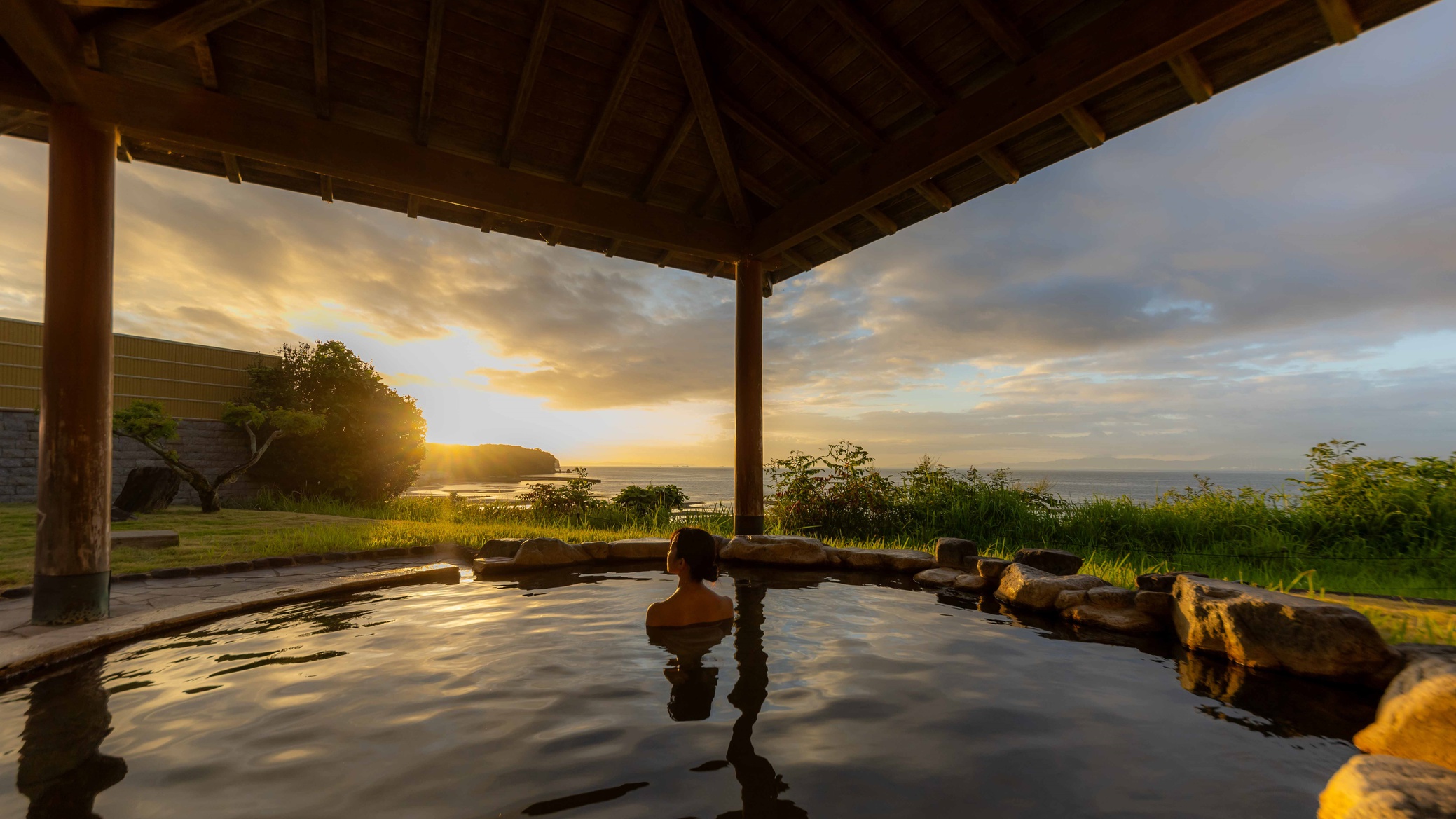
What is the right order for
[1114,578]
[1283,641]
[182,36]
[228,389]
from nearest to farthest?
[1283,641] → [182,36] → [1114,578] → [228,389]

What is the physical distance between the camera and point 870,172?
596cm

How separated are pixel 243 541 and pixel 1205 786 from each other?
10.1 metres

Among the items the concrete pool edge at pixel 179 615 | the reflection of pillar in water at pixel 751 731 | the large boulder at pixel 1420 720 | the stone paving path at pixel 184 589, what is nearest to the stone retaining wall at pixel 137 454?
the stone paving path at pixel 184 589

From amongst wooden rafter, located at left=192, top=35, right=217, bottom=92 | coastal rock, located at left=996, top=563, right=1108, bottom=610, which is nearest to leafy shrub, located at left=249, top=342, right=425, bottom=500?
wooden rafter, located at left=192, top=35, right=217, bottom=92

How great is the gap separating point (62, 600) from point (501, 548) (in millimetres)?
3675

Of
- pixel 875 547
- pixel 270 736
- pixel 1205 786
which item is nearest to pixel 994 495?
pixel 875 547

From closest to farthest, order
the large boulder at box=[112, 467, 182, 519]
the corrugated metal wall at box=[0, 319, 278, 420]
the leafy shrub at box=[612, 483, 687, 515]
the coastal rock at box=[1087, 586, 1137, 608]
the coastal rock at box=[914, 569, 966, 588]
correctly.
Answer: the coastal rock at box=[1087, 586, 1137, 608] < the coastal rock at box=[914, 569, 966, 588] < the large boulder at box=[112, 467, 182, 519] < the leafy shrub at box=[612, 483, 687, 515] < the corrugated metal wall at box=[0, 319, 278, 420]

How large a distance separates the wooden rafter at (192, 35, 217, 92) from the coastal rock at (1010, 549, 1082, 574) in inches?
333

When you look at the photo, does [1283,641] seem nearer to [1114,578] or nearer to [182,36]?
[1114,578]

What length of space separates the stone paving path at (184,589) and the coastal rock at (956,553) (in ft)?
18.5

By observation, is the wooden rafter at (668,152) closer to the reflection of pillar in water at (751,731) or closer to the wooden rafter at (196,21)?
the wooden rafter at (196,21)

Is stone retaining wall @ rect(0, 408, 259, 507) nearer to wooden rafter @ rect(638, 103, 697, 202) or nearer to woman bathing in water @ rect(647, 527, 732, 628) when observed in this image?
wooden rafter @ rect(638, 103, 697, 202)

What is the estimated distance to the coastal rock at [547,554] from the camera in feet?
22.4

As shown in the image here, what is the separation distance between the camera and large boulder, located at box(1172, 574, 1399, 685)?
3.40 metres
